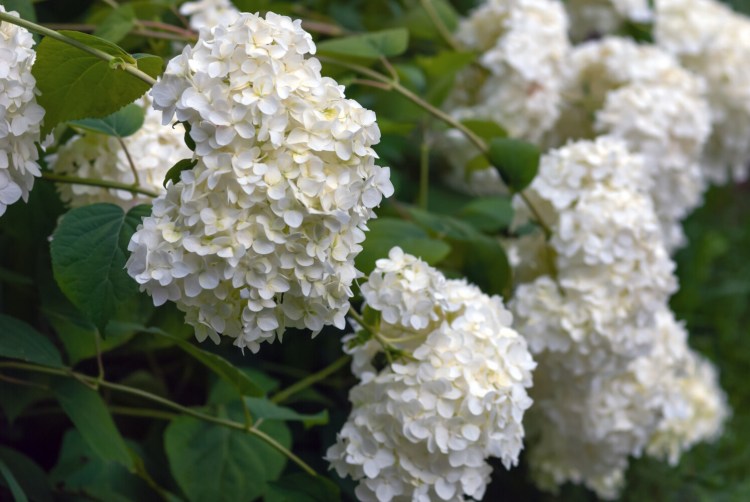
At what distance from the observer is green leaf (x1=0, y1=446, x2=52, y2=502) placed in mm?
977

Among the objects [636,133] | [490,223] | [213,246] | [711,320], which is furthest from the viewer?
[711,320]

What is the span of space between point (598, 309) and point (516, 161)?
0.73 ft

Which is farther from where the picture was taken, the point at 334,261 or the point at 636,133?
the point at 636,133

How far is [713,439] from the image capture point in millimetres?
1823

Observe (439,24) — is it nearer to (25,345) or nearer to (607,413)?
(607,413)

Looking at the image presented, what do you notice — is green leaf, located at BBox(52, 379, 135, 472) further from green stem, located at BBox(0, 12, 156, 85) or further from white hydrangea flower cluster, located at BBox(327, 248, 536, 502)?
green stem, located at BBox(0, 12, 156, 85)

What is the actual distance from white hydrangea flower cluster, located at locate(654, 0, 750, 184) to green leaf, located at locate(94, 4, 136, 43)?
1.16 metres

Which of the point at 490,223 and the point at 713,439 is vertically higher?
the point at 490,223

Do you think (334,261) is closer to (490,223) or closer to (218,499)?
(218,499)

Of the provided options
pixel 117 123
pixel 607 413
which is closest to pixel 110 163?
pixel 117 123

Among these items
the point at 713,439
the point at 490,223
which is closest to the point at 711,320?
the point at 713,439

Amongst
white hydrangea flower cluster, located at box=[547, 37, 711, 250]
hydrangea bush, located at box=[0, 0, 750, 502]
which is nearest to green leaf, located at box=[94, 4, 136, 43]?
hydrangea bush, located at box=[0, 0, 750, 502]

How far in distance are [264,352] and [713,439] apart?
1.03 m

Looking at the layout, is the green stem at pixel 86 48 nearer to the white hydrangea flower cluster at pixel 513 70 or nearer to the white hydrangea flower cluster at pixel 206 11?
the white hydrangea flower cluster at pixel 206 11
